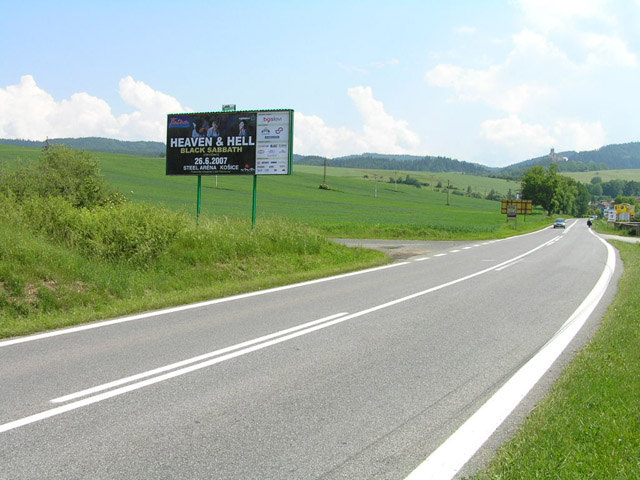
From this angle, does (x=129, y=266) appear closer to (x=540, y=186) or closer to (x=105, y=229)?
(x=105, y=229)

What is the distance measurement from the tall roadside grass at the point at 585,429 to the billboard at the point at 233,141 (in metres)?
14.7

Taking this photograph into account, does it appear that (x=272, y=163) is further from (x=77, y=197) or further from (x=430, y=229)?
(x=430, y=229)

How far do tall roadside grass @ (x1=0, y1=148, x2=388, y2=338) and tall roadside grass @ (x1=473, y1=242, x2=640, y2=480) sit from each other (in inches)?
259

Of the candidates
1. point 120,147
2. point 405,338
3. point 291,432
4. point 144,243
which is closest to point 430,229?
point 144,243

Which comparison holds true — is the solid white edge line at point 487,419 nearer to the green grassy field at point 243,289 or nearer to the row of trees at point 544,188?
the green grassy field at point 243,289

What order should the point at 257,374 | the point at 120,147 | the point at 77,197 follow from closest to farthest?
the point at 257,374 → the point at 77,197 → the point at 120,147

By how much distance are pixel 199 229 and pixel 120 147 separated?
18984 centimetres

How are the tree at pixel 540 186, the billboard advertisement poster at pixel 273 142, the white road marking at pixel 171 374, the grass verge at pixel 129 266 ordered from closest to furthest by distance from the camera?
the white road marking at pixel 171 374 < the grass verge at pixel 129 266 < the billboard advertisement poster at pixel 273 142 < the tree at pixel 540 186

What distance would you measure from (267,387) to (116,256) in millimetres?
8798

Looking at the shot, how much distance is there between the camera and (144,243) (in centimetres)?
1384

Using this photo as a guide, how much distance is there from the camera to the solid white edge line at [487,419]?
12.9 ft

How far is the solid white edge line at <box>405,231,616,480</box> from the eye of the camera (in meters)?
3.94

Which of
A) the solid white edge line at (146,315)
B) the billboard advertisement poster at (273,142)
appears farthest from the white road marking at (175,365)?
the billboard advertisement poster at (273,142)

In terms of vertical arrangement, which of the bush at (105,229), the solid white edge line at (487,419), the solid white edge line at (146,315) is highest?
the bush at (105,229)
